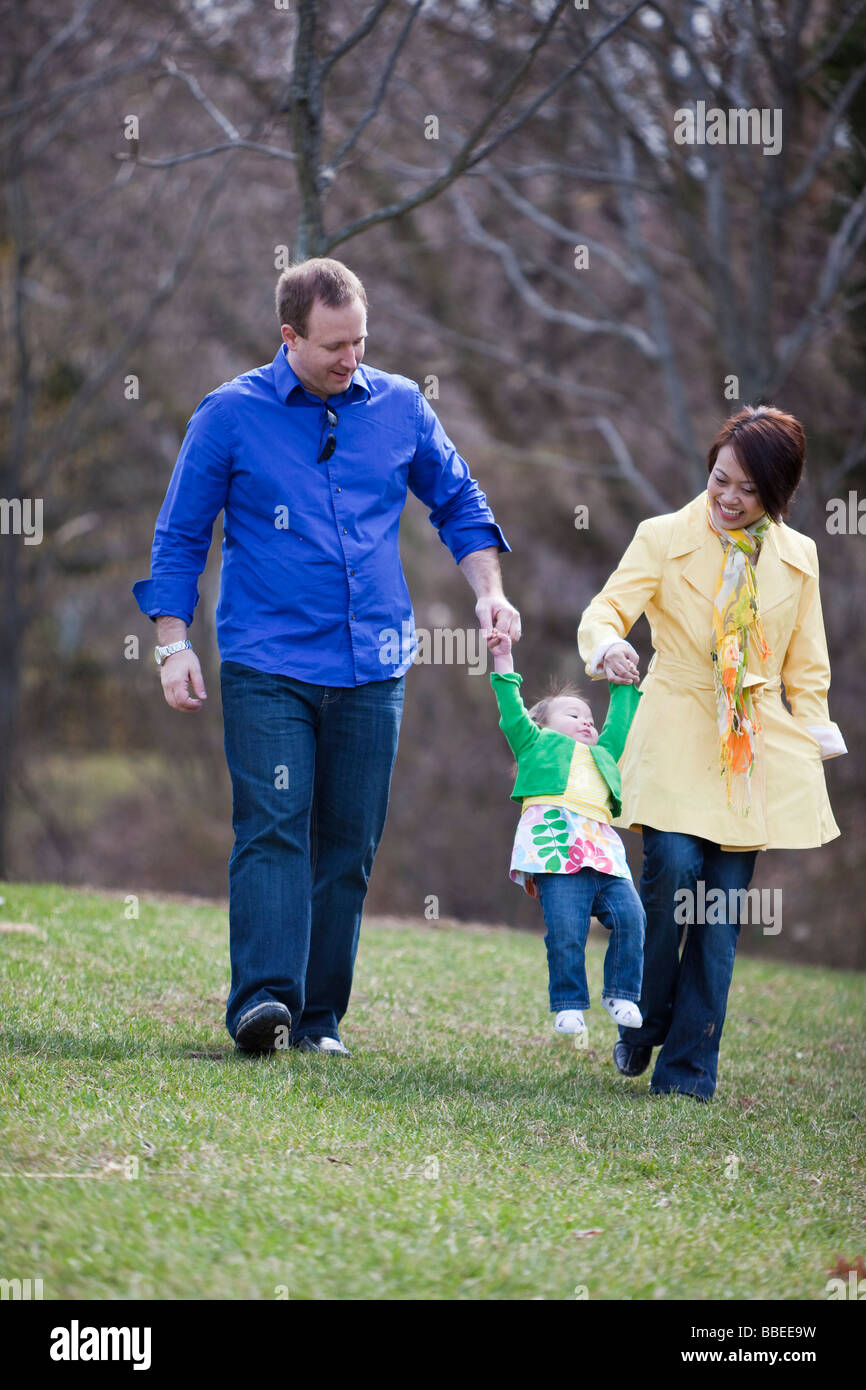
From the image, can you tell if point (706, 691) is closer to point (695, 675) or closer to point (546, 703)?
point (695, 675)

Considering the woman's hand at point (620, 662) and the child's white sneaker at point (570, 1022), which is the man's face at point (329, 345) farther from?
the child's white sneaker at point (570, 1022)

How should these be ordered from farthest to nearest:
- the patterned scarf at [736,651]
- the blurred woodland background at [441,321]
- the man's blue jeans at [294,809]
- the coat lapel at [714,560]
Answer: the blurred woodland background at [441,321] → the coat lapel at [714,560] → the patterned scarf at [736,651] → the man's blue jeans at [294,809]

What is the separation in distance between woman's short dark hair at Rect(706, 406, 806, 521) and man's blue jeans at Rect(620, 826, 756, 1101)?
106 centimetres

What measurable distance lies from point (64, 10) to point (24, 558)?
6.16 meters

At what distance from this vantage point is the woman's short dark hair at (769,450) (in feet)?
14.5

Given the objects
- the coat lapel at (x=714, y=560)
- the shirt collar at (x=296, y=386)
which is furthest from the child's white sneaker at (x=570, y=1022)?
the shirt collar at (x=296, y=386)

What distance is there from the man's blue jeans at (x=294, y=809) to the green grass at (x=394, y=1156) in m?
0.32

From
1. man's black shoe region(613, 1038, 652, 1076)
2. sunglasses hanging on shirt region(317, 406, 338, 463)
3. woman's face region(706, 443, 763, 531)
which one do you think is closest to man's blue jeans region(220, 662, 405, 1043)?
sunglasses hanging on shirt region(317, 406, 338, 463)

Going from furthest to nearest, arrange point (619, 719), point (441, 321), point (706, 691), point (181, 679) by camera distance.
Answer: point (441, 321), point (619, 719), point (706, 691), point (181, 679)

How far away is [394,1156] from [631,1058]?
1.36 meters

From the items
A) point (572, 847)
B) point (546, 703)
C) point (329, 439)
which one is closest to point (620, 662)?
point (546, 703)

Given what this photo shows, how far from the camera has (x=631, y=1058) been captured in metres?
4.80
